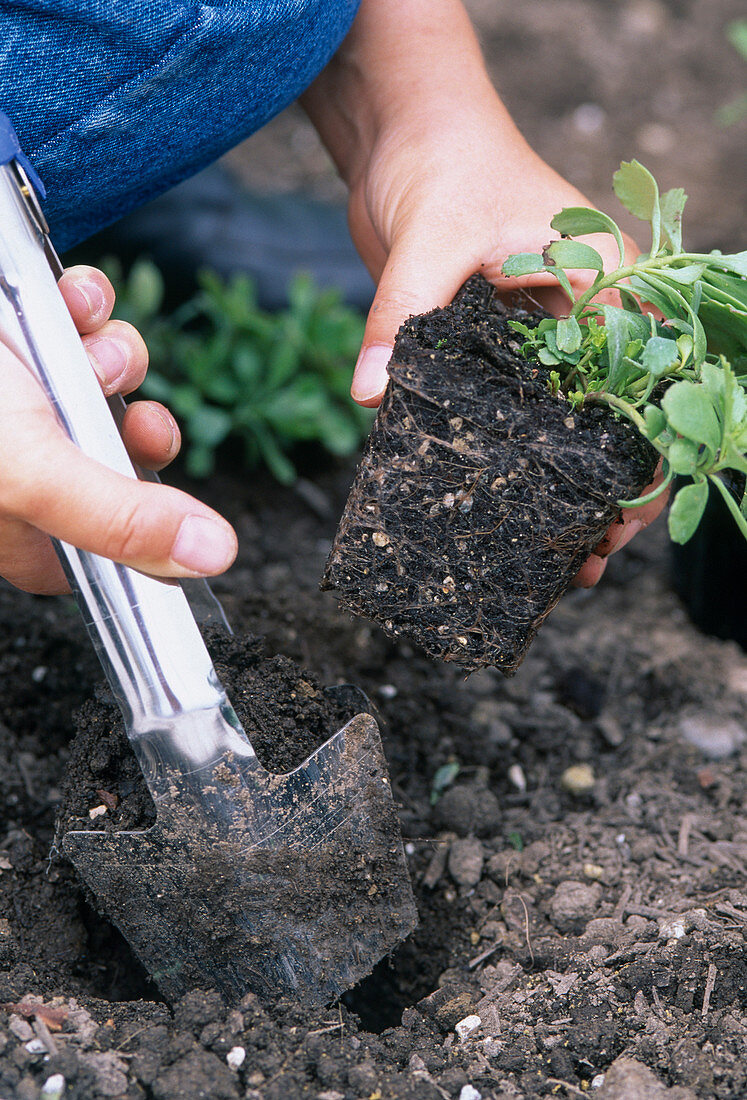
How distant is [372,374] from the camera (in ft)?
4.87

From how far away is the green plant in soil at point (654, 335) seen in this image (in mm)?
1179

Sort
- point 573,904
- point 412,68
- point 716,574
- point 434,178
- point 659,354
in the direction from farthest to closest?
point 716,574, point 412,68, point 434,178, point 573,904, point 659,354

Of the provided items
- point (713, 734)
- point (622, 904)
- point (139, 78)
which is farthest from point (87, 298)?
point (713, 734)

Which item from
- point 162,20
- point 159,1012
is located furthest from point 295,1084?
point 162,20

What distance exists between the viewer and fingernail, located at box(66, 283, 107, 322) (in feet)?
4.85

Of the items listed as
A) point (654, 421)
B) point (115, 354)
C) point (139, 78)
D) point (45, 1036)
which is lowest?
point (45, 1036)

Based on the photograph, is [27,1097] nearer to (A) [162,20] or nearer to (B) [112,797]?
(B) [112,797]

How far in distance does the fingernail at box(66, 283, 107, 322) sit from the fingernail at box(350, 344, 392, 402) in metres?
0.45

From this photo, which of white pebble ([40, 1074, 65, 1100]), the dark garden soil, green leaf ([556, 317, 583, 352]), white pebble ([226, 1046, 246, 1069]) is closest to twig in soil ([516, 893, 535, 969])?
the dark garden soil

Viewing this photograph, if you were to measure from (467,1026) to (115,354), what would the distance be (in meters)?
1.21

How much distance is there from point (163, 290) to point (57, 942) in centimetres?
233

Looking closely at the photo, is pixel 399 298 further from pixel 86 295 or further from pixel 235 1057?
pixel 235 1057

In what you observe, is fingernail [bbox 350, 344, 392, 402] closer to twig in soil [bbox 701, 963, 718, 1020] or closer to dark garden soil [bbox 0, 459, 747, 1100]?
dark garden soil [bbox 0, 459, 747, 1100]

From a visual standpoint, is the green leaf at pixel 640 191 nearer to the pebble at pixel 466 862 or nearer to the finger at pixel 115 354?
the finger at pixel 115 354
